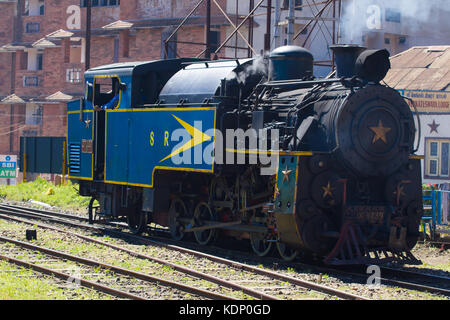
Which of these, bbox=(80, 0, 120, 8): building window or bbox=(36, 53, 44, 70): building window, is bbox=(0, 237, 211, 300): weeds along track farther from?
bbox=(36, 53, 44, 70): building window

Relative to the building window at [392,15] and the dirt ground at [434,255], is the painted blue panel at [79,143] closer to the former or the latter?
the dirt ground at [434,255]

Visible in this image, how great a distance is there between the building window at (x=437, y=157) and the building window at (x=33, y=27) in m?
31.1

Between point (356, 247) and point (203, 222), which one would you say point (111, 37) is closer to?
point (203, 222)

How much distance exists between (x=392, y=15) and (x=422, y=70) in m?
17.8

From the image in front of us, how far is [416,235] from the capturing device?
1131cm

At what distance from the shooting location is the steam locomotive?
10.7 meters

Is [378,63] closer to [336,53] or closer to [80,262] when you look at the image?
[336,53]

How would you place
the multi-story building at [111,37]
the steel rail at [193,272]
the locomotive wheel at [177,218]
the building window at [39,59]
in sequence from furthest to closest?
the building window at [39,59], the multi-story building at [111,37], the locomotive wheel at [177,218], the steel rail at [193,272]

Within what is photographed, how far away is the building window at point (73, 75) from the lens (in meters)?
41.3

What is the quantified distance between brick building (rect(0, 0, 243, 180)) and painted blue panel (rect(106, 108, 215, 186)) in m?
21.0

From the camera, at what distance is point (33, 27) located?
46.0 m

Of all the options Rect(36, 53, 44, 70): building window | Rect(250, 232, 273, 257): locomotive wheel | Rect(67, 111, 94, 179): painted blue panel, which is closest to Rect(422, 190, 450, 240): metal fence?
Rect(250, 232, 273, 257): locomotive wheel

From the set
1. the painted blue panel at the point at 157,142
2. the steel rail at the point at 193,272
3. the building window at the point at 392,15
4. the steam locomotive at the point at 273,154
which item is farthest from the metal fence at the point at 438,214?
the building window at the point at 392,15
